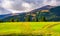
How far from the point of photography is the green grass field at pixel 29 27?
10.5 feet

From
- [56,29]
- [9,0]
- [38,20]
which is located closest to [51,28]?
[56,29]

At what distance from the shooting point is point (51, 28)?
3.21 meters

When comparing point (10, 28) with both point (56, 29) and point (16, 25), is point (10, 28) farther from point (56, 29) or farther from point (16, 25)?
point (56, 29)

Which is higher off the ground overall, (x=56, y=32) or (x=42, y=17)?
(x=42, y=17)

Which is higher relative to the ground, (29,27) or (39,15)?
(39,15)

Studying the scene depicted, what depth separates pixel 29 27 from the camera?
322 cm

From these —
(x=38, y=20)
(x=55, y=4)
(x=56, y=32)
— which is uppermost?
(x=55, y=4)

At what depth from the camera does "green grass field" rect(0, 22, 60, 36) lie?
3189 millimetres

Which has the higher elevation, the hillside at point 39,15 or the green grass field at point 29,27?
the hillside at point 39,15

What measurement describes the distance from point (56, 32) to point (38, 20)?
1.52ft

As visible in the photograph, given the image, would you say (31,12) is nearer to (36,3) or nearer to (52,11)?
(36,3)

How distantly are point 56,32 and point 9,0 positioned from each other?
1.23 m

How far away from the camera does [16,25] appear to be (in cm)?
323

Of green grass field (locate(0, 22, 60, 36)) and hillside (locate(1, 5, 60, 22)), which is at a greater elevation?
hillside (locate(1, 5, 60, 22))
